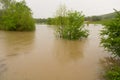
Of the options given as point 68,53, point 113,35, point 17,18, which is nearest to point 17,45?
point 68,53

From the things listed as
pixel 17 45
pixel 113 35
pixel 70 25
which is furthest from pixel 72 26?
pixel 113 35

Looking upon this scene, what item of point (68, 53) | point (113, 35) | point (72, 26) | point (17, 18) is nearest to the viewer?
point (113, 35)

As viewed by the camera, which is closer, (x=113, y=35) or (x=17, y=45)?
(x=113, y=35)

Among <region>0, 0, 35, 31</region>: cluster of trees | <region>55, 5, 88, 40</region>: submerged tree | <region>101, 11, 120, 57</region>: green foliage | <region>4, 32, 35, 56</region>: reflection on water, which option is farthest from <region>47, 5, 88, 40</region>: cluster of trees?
<region>0, 0, 35, 31</region>: cluster of trees

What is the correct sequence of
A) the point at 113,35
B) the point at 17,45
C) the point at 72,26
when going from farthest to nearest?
the point at 72,26, the point at 17,45, the point at 113,35

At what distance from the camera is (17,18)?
34.4 metres

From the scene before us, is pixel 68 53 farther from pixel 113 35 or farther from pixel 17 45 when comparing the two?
pixel 17 45

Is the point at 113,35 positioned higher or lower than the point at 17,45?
higher

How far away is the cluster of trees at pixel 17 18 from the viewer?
33.9 meters

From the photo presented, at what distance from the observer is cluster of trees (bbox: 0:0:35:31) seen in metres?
33.9

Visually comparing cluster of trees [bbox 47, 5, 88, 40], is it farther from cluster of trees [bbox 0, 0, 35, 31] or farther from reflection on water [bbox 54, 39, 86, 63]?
cluster of trees [bbox 0, 0, 35, 31]

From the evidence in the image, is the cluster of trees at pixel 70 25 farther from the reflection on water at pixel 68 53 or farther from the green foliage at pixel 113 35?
the green foliage at pixel 113 35

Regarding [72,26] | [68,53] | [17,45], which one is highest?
[72,26]

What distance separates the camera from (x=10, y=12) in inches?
1401
